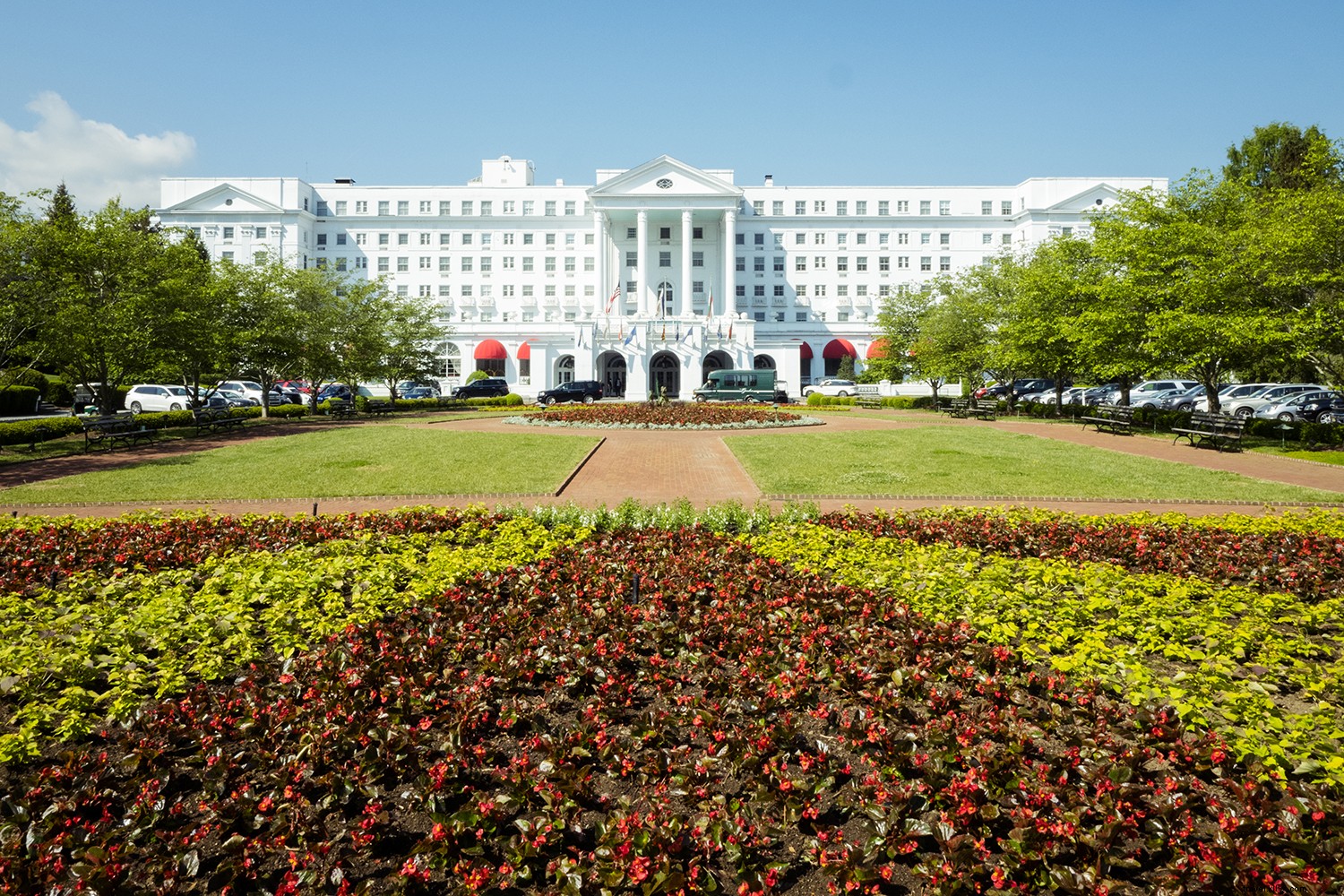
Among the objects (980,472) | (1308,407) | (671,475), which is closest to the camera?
(980,472)

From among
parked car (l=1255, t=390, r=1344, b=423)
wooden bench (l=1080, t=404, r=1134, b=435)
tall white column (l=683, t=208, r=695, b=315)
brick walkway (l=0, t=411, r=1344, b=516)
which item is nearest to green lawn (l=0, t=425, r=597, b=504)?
brick walkway (l=0, t=411, r=1344, b=516)

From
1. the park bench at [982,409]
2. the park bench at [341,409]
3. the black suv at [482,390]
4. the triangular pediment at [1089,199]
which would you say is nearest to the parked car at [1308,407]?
the park bench at [982,409]

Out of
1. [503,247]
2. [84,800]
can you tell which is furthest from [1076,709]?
[503,247]

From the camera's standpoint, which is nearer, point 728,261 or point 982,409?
point 982,409

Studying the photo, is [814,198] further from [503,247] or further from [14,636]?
[14,636]

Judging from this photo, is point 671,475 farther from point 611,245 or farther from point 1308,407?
point 611,245

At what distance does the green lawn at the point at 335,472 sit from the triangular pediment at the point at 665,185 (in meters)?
53.7

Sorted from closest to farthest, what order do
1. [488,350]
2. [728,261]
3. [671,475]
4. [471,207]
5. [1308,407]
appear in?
[671,475], [1308,407], [728,261], [488,350], [471,207]

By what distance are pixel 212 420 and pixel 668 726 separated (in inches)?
1236

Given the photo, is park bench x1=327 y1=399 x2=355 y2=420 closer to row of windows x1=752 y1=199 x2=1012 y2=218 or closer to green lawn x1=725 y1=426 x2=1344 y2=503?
green lawn x1=725 y1=426 x2=1344 y2=503

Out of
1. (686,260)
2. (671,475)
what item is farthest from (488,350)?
(671,475)

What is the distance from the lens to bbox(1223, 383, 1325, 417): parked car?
1433 inches

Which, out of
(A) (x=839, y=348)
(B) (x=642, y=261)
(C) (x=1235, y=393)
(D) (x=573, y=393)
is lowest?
(C) (x=1235, y=393)

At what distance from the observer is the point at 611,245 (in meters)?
80.2
